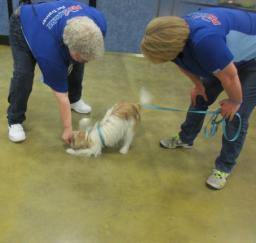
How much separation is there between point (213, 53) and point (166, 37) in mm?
215

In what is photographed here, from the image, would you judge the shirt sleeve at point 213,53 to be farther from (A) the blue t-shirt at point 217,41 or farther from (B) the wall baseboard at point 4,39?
(B) the wall baseboard at point 4,39

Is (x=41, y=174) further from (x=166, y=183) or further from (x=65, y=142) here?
(x=166, y=183)

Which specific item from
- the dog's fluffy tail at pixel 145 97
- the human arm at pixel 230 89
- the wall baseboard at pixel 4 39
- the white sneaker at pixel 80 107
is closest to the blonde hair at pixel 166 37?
the human arm at pixel 230 89

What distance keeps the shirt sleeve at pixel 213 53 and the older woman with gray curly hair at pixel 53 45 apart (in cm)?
52

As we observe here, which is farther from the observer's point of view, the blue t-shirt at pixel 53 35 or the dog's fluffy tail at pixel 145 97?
the dog's fluffy tail at pixel 145 97

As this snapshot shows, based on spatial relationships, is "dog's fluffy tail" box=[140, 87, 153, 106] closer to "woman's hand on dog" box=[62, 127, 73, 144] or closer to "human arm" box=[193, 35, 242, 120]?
"woman's hand on dog" box=[62, 127, 73, 144]

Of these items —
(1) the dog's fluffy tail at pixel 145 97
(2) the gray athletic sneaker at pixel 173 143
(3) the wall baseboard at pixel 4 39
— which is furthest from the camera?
(3) the wall baseboard at pixel 4 39

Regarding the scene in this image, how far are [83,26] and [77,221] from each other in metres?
0.96

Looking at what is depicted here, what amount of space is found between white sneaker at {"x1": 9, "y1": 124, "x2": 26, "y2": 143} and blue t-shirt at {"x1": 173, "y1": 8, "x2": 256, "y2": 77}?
1156 mm

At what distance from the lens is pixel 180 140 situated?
242cm

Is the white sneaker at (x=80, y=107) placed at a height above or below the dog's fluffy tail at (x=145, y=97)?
above

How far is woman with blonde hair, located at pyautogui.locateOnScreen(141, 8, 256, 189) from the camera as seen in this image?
154 cm

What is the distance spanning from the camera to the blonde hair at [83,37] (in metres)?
1.71

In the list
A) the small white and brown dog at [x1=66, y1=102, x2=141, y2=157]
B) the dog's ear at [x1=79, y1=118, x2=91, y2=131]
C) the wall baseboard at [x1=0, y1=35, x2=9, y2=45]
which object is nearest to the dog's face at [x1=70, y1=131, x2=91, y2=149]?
the small white and brown dog at [x1=66, y1=102, x2=141, y2=157]
